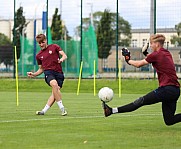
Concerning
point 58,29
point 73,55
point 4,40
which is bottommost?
point 73,55

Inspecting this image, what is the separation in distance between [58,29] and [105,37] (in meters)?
6.45

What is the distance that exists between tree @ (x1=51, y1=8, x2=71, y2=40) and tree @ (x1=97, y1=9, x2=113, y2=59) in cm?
218

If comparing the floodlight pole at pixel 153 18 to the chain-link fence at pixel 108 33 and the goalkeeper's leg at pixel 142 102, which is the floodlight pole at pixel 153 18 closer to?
the chain-link fence at pixel 108 33

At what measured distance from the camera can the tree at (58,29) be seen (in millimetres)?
38625

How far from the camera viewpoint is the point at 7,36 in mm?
39594

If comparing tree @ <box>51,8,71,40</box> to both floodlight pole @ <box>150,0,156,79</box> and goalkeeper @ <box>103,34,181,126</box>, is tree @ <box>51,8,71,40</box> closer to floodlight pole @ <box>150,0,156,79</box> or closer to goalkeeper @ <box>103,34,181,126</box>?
floodlight pole @ <box>150,0,156,79</box>

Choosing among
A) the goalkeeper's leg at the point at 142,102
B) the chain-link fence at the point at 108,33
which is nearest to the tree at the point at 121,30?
the chain-link fence at the point at 108,33

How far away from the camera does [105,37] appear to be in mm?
35938

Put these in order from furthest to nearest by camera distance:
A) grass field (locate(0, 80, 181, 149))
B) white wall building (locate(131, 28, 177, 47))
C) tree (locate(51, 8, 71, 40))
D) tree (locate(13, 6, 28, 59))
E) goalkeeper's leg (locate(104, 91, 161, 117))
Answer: tree (locate(51, 8, 71, 40)) < tree (locate(13, 6, 28, 59)) < white wall building (locate(131, 28, 177, 47)) < goalkeeper's leg (locate(104, 91, 161, 117)) < grass field (locate(0, 80, 181, 149))

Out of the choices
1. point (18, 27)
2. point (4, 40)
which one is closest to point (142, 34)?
point (18, 27)

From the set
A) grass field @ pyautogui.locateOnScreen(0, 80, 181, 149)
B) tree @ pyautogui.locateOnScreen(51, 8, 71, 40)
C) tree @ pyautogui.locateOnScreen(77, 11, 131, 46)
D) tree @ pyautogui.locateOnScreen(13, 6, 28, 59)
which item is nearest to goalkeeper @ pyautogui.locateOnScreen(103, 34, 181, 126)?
grass field @ pyautogui.locateOnScreen(0, 80, 181, 149)

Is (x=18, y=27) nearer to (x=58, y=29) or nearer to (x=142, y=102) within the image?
(x=58, y=29)

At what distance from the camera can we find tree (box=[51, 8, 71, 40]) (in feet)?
127

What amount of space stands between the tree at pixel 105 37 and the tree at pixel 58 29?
218cm
